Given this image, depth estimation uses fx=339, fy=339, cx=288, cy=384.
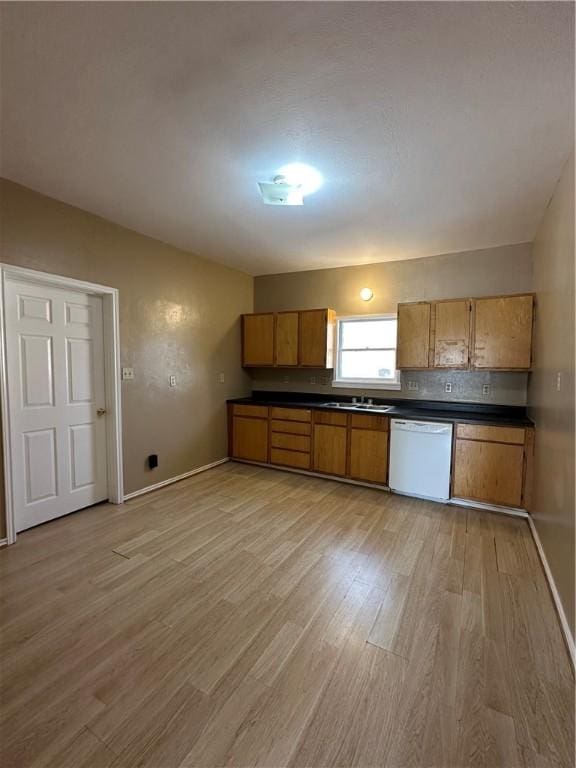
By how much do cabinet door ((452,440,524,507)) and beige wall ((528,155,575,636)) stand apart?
0.81 ft

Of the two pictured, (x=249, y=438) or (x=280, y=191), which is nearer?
(x=280, y=191)

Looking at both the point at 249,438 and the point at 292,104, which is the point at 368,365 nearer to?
the point at 249,438

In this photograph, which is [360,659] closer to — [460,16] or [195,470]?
[460,16]

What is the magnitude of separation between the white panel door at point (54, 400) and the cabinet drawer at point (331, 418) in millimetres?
2323

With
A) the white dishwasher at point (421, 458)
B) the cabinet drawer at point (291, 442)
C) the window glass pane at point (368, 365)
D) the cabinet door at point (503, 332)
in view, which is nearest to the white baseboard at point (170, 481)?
the cabinet drawer at point (291, 442)

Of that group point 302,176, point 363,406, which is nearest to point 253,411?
point 363,406

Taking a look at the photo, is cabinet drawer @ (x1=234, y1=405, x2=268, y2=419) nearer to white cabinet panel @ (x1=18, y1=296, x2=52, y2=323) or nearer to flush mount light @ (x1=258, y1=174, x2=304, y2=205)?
white cabinet panel @ (x1=18, y1=296, x2=52, y2=323)

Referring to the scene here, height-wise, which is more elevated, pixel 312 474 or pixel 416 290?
pixel 416 290

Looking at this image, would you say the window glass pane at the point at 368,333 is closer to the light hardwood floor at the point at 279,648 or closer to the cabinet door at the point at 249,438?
the cabinet door at the point at 249,438

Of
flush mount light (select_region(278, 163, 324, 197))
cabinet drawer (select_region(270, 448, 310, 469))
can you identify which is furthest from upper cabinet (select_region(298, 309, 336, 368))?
flush mount light (select_region(278, 163, 324, 197))

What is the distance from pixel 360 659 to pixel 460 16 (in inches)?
107

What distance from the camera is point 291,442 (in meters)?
4.33

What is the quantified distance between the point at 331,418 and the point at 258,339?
161cm

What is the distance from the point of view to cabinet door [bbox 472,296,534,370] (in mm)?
3279
